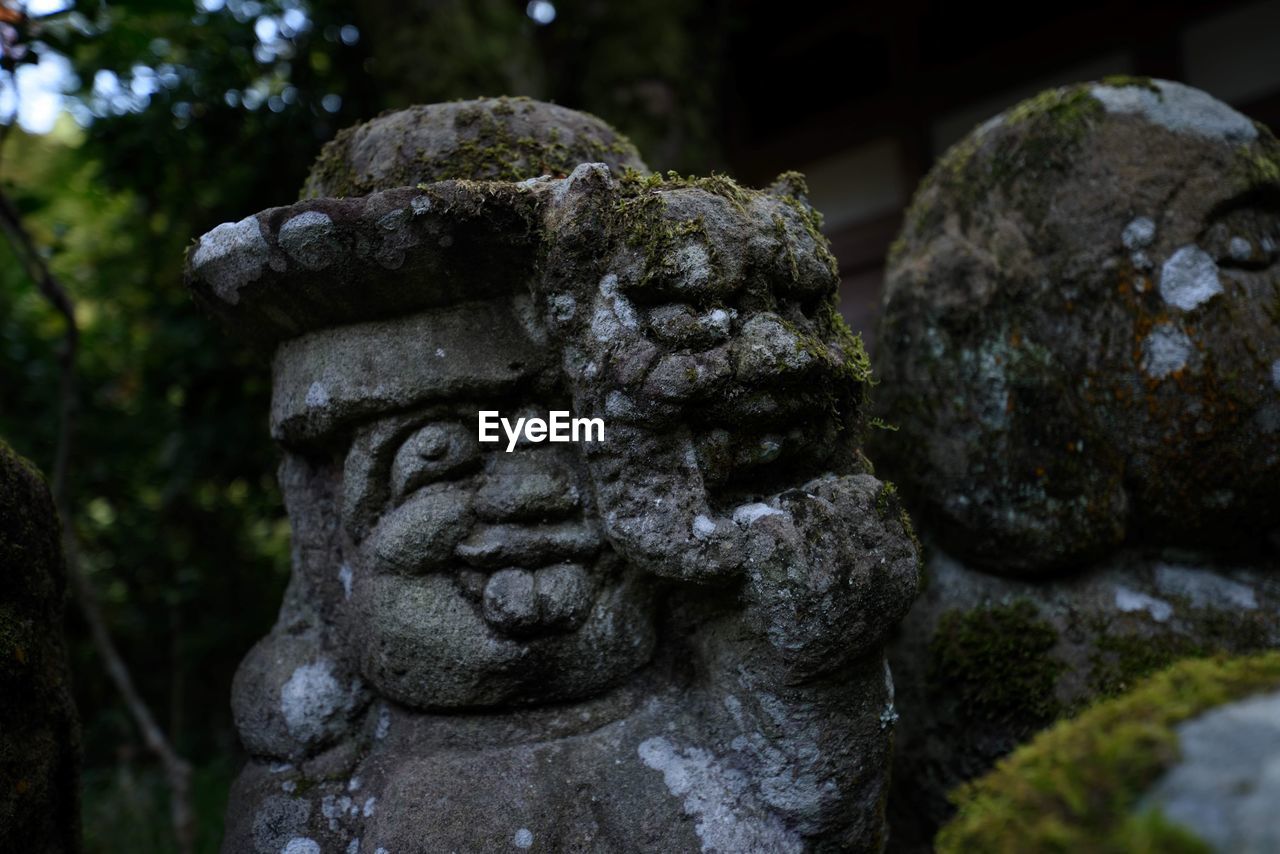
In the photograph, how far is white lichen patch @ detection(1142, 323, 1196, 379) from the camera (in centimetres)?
182

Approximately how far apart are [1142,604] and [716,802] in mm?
996

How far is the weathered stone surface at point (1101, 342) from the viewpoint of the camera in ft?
5.98

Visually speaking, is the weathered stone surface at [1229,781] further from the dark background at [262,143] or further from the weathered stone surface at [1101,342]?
the dark background at [262,143]

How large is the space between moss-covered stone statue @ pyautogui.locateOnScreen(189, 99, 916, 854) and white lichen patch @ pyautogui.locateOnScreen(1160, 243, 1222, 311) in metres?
0.70

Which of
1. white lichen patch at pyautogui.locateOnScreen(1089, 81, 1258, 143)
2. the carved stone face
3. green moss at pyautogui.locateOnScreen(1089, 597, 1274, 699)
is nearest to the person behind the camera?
the carved stone face

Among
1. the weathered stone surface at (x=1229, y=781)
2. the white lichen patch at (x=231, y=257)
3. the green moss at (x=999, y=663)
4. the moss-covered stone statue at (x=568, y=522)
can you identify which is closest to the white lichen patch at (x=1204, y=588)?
the green moss at (x=999, y=663)

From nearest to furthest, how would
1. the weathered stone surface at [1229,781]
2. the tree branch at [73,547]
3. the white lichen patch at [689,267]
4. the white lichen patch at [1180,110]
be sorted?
the weathered stone surface at [1229,781]
the white lichen patch at [689,267]
the white lichen patch at [1180,110]
the tree branch at [73,547]

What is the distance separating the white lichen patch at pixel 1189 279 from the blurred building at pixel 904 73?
6.55 feet

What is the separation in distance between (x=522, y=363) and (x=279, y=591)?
3205mm

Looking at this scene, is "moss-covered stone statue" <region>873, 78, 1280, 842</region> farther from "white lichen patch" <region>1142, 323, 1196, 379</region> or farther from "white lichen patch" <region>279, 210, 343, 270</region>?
"white lichen patch" <region>279, 210, 343, 270</region>

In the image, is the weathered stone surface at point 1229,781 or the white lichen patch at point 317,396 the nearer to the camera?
the weathered stone surface at point 1229,781

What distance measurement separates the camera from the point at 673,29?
397 centimetres

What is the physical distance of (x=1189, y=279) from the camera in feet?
6.06

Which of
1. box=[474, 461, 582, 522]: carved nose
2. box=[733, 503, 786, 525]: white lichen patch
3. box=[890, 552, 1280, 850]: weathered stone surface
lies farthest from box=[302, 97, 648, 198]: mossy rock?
box=[890, 552, 1280, 850]: weathered stone surface
